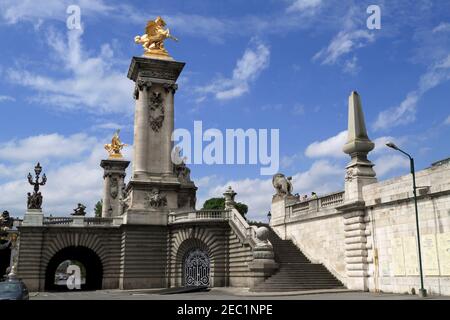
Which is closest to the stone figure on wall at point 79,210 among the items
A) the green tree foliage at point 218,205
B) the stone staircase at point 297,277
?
the stone staircase at point 297,277

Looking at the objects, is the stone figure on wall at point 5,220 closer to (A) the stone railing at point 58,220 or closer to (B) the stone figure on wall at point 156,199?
(A) the stone railing at point 58,220

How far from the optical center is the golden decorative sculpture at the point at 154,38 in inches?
1939

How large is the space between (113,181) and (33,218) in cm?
2826

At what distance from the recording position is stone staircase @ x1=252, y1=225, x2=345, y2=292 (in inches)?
1245

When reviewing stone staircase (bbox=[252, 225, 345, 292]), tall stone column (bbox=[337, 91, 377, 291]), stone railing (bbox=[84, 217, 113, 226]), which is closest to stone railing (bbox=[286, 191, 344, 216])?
tall stone column (bbox=[337, 91, 377, 291])

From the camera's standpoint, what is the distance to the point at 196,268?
136ft

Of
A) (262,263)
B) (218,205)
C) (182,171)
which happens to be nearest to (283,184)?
(262,263)

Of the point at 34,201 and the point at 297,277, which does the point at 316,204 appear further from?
the point at 34,201

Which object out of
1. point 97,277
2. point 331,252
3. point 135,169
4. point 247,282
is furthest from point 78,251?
point 331,252

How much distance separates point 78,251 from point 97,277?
4.29 metres

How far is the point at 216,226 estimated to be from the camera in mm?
40844

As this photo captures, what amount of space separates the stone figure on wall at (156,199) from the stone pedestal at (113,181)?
87.7 ft

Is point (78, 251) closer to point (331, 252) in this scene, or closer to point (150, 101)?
point (150, 101)

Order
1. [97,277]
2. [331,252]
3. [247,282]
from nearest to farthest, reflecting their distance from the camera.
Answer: [331,252]
[247,282]
[97,277]
